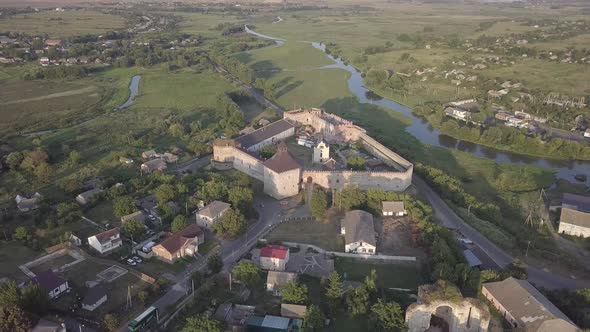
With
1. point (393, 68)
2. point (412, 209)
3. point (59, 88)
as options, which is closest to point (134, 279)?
point (412, 209)

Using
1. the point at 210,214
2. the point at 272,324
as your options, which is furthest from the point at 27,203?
the point at 272,324

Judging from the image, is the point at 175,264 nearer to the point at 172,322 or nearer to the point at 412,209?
the point at 172,322

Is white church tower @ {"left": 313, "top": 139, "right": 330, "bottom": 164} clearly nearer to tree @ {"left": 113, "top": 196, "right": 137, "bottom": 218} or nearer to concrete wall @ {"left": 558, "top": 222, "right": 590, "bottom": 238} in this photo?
tree @ {"left": 113, "top": 196, "right": 137, "bottom": 218}

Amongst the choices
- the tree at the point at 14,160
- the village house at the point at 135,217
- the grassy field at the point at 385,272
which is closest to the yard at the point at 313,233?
the grassy field at the point at 385,272

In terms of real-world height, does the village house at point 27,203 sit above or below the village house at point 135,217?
below

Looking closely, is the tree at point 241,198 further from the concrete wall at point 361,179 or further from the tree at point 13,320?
the tree at point 13,320

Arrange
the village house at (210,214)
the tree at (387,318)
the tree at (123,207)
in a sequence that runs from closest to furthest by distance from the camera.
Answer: the tree at (387,318), the village house at (210,214), the tree at (123,207)

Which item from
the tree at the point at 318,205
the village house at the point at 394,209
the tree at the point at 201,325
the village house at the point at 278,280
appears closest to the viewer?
the tree at the point at 201,325
